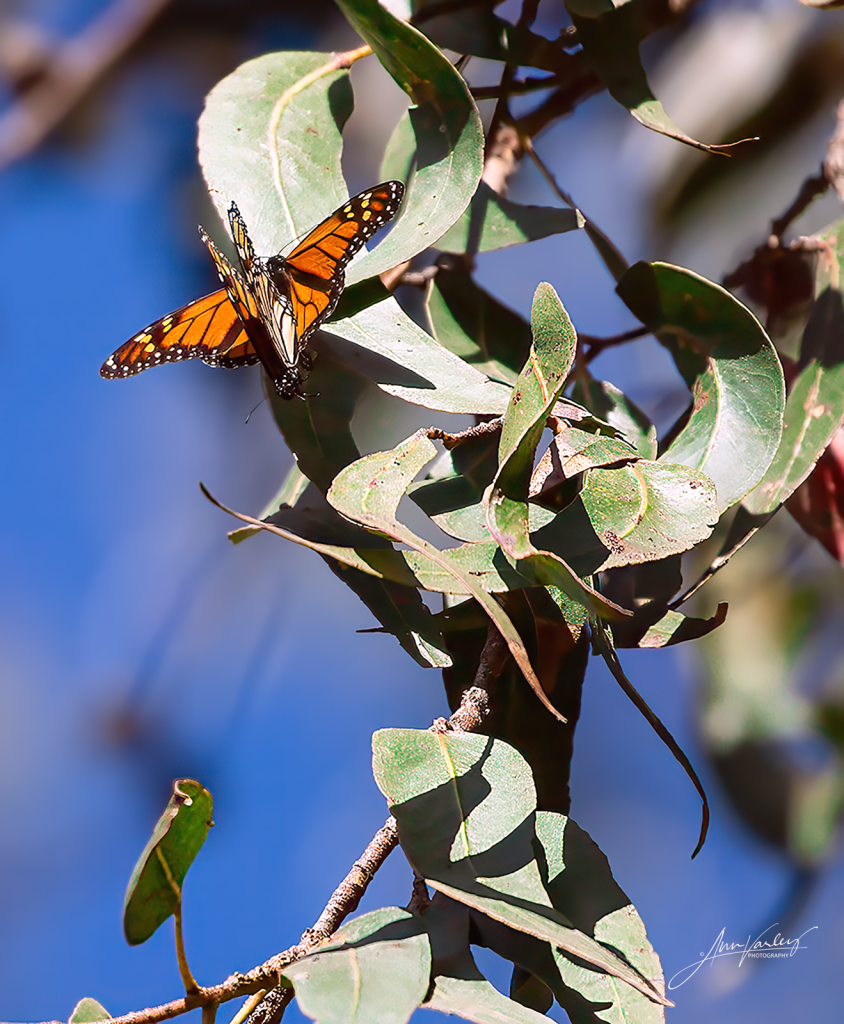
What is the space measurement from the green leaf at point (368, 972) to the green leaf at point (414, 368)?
0.24 m

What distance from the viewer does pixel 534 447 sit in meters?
0.40

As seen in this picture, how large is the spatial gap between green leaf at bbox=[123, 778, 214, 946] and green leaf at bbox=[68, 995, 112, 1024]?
0.17 ft

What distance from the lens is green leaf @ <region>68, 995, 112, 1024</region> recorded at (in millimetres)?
420

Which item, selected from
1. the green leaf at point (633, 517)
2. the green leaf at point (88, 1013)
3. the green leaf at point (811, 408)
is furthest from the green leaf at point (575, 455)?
the green leaf at point (88, 1013)

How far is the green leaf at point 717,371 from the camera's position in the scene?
499 mm

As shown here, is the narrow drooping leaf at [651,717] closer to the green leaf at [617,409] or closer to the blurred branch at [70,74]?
the green leaf at [617,409]

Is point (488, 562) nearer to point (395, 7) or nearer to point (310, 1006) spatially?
point (310, 1006)

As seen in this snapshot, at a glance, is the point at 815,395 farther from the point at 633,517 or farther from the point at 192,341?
the point at 192,341

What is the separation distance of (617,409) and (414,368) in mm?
178

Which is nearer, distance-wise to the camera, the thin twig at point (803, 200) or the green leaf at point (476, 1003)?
the green leaf at point (476, 1003)

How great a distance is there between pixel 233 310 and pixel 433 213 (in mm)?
187

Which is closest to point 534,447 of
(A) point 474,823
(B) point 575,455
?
(B) point 575,455

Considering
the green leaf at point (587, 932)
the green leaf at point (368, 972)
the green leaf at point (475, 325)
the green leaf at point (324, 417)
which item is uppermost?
the green leaf at point (475, 325)

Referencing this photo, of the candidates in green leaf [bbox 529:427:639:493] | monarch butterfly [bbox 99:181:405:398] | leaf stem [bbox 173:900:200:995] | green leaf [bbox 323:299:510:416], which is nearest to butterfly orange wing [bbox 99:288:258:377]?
monarch butterfly [bbox 99:181:405:398]
